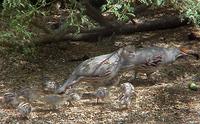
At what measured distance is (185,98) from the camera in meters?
4.14

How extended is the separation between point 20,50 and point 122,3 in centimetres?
139

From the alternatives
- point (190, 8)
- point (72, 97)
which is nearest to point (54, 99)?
point (72, 97)

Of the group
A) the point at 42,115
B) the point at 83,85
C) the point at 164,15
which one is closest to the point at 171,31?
the point at 164,15

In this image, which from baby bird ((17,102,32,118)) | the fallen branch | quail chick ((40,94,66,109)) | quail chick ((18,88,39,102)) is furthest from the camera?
the fallen branch

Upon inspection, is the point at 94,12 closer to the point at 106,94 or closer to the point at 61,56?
the point at 61,56

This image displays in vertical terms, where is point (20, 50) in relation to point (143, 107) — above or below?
Result: above

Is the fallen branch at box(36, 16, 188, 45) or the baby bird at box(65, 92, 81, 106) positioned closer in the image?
the baby bird at box(65, 92, 81, 106)

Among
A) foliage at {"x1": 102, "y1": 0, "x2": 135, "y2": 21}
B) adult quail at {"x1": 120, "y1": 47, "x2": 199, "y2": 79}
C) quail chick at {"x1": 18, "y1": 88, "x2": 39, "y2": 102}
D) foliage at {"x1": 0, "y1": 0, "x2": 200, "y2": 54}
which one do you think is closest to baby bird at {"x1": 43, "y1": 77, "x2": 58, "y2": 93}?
quail chick at {"x1": 18, "y1": 88, "x2": 39, "y2": 102}

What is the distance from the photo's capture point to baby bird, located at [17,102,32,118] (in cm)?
378

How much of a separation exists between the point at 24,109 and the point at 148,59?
3.45 feet

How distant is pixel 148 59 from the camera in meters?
4.21

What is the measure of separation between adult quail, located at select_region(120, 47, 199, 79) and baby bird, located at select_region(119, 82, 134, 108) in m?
0.20

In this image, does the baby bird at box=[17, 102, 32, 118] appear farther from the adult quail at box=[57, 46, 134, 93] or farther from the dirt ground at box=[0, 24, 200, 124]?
the adult quail at box=[57, 46, 134, 93]

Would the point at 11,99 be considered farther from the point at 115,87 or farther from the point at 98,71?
the point at 115,87
